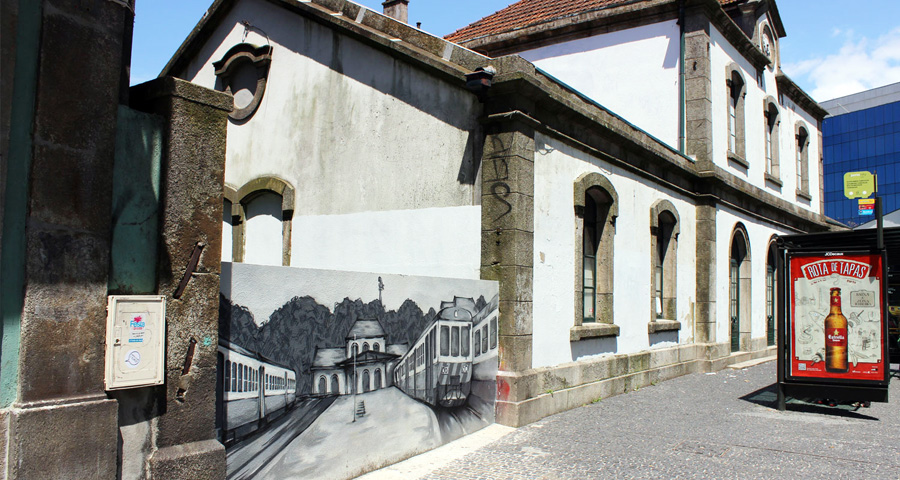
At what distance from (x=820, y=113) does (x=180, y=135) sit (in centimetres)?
2337

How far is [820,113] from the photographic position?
23.0 meters

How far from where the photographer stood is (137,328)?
167 inches

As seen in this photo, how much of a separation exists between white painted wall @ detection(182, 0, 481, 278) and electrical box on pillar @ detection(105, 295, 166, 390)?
4592mm

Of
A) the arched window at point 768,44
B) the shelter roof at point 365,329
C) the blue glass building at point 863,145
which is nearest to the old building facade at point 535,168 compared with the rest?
the arched window at point 768,44

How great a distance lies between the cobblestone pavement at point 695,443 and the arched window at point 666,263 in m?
2.54

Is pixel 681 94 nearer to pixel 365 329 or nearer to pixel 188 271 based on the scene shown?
pixel 365 329

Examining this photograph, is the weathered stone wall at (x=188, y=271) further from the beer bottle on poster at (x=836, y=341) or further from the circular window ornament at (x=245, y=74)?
the beer bottle on poster at (x=836, y=341)

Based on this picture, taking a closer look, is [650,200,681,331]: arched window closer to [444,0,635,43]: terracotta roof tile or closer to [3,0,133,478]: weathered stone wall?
[444,0,635,43]: terracotta roof tile

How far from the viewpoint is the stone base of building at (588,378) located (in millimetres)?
7965

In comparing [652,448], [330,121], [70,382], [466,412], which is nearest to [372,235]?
[330,121]

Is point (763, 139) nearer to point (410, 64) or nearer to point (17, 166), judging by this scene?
point (410, 64)

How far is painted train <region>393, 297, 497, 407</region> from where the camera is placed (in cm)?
672

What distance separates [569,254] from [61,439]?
22.4ft

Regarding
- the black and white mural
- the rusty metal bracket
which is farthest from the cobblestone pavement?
the rusty metal bracket
